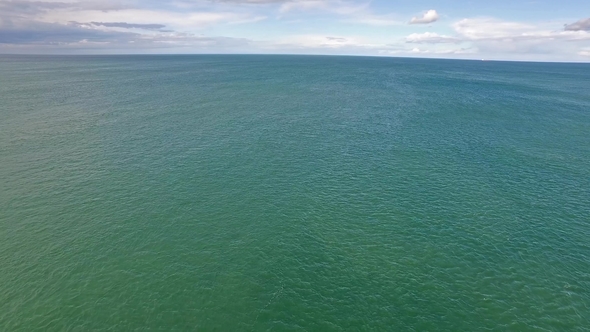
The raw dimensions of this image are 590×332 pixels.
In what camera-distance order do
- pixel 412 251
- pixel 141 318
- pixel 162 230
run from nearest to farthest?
pixel 141 318 < pixel 412 251 < pixel 162 230

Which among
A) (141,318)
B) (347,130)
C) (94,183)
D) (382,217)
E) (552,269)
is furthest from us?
(347,130)

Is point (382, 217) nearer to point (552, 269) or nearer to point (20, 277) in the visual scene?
point (552, 269)

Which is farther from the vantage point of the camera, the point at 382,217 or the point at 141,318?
the point at 382,217

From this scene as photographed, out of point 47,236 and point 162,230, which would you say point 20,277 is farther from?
point 162,230

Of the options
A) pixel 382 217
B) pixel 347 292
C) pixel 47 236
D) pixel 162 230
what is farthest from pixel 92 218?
pixel 382 217

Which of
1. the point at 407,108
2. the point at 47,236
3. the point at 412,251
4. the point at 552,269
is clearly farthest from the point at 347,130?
the point at 47,236

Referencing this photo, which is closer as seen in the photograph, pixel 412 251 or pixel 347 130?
pixel 412 251
